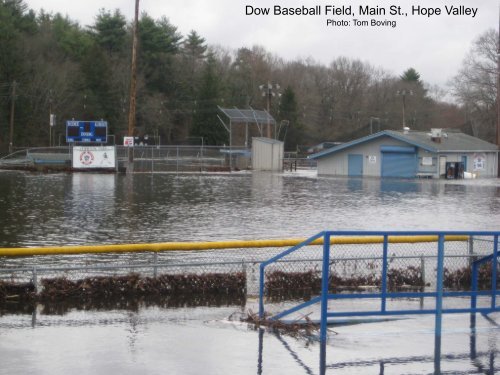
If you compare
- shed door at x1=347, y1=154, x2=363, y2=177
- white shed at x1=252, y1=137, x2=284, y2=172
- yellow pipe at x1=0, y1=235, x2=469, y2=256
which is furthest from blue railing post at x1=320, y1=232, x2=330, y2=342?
white shed at x1=252, y1=137, x2=284, y2=172

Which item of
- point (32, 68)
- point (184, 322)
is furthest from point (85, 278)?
point (32, 68)

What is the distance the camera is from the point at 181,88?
91.9m

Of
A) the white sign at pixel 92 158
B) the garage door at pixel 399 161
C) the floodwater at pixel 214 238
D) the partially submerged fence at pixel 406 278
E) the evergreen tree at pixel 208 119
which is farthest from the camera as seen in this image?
the evergreen tree at pixel 208 119

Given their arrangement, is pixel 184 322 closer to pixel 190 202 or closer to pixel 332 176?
pixel 190 202

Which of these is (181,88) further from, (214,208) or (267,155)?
(214,208)

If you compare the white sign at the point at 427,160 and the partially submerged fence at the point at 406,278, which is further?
the white sign at the point at 427,160

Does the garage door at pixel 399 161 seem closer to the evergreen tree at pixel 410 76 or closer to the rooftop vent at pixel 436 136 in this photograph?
the rooftop vent at pixel 436 136

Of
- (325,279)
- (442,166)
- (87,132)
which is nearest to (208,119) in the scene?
(87,132)

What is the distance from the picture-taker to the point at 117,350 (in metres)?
9.58

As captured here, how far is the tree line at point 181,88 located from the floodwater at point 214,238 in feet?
94.7

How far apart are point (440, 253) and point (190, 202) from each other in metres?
22.7

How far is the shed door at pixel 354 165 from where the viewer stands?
58438 mm

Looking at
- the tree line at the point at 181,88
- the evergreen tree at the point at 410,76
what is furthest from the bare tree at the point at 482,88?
the evergreen tree at the point at 410,76

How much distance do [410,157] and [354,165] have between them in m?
4.67
